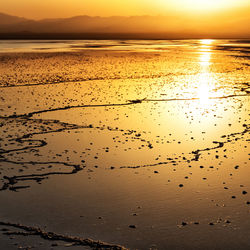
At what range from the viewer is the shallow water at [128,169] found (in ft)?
20.2

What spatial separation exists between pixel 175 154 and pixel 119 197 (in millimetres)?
2818

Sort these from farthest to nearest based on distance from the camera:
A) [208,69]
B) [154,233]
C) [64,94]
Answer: [208,69] → [64,94] → [154,233]

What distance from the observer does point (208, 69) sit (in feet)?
99.8

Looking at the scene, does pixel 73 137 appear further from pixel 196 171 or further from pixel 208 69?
pixel 208 69

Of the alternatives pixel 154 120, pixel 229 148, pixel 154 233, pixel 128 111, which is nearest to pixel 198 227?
pixel 154 233

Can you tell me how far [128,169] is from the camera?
8.73 meters

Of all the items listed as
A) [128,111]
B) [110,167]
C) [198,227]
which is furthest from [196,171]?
[128,111]

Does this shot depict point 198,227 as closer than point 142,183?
Yes

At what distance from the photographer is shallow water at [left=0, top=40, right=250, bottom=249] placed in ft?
20.2

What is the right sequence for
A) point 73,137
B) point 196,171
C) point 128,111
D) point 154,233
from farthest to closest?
point 128,111
point 73,137
point 196,171
point 154,233

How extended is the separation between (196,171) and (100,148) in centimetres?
272

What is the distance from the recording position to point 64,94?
1844 cm

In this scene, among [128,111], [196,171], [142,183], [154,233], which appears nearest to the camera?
[154,233]

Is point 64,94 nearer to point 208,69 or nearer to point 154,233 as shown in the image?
point 154,233
